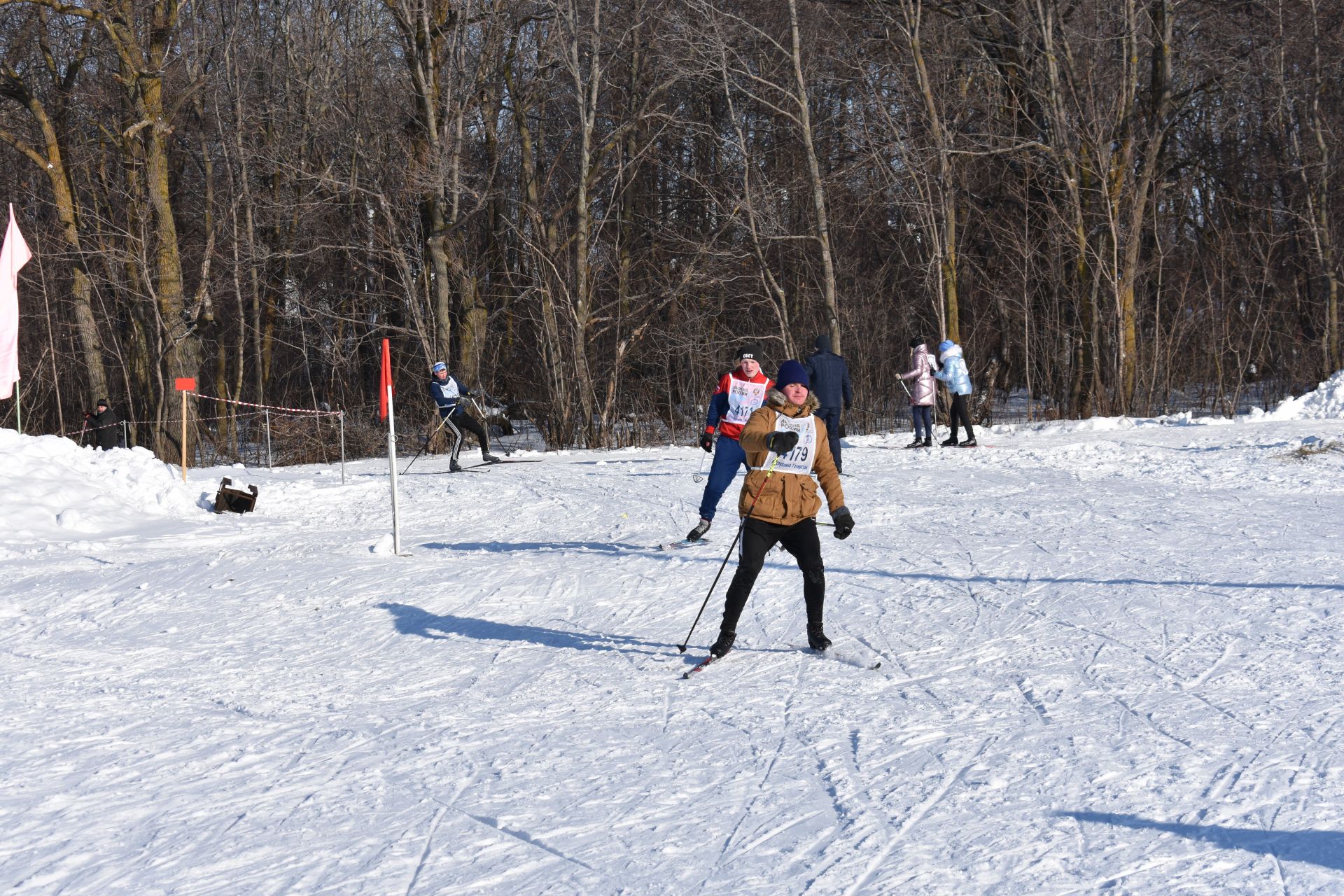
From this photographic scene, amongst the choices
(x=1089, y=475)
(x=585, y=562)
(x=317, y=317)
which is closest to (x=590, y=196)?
(x=317, y=317)

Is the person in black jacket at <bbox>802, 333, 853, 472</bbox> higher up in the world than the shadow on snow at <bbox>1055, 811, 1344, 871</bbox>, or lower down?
higher up

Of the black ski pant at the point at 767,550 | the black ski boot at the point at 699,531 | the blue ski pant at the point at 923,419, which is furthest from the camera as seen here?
the blue ski pant at the point at 923,419

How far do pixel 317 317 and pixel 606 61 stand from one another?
10.0m

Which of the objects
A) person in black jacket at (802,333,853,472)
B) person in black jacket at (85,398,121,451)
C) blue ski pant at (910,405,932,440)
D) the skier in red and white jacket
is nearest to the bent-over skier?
the skier in red and white jacket

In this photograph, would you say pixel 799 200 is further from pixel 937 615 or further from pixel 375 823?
pixel 375 823

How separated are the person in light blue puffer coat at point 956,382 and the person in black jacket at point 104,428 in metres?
14.3

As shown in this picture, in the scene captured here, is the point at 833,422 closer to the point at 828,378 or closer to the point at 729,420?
the point at 828,378

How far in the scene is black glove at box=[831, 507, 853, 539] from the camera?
6.58 meters

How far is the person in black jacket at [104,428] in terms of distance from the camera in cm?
2219

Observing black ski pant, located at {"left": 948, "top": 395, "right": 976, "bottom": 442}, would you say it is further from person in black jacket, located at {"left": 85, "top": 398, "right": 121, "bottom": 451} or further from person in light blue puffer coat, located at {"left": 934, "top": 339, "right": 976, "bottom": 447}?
person in black jacket, located at {"left": 85, "top": 398, "right": 121, "bottom": 451}

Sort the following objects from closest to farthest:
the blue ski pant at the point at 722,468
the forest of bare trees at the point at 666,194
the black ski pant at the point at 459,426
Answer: the blue ski pant at the point at 722,468
the black ski pant at the point at 459,426
the forest of bare trees at the point at 666,194

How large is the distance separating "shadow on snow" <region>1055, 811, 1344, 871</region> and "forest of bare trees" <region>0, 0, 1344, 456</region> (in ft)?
62.4

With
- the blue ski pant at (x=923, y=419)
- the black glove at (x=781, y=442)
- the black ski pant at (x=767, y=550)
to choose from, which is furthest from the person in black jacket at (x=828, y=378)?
the black glove at (x=781, y=442)

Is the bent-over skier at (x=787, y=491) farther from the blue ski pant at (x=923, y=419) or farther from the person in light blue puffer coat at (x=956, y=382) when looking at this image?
the blue ski pant at (x=923, y=419)
